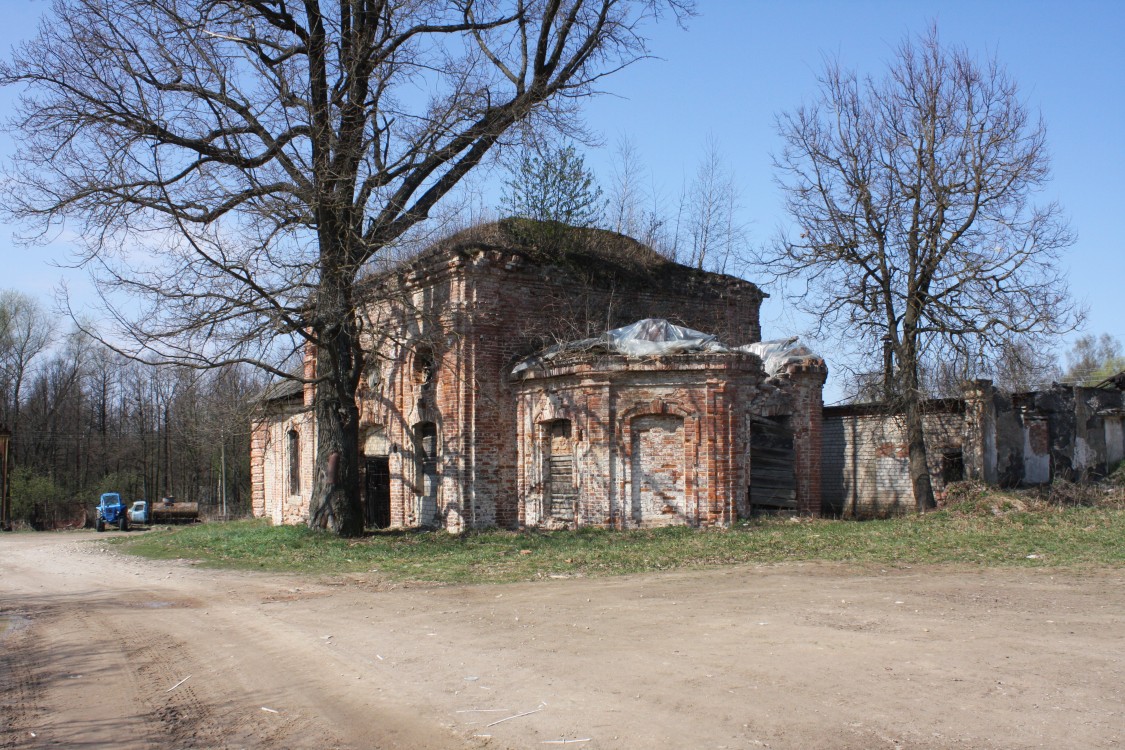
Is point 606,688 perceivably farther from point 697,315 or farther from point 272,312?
point 697,315

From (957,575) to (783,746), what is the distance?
7.40 meters

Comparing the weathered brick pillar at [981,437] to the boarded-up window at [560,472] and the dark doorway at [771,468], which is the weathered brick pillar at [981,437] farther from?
the boarded-up window at [560,472]

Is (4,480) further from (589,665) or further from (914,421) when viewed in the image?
(589,665)

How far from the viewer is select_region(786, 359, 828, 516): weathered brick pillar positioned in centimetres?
1920

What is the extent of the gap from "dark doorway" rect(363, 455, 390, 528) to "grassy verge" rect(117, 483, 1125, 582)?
146 inches

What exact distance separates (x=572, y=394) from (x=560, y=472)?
1831mm

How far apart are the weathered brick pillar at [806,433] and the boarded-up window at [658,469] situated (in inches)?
126

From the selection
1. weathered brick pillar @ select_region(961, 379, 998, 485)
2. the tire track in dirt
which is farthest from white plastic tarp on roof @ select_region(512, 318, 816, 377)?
the tire track in dirt

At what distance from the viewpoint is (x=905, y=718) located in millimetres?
5609

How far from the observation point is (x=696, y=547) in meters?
14.5

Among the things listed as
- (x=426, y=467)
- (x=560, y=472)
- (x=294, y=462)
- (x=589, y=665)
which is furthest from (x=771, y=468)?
(x=294, y=462)

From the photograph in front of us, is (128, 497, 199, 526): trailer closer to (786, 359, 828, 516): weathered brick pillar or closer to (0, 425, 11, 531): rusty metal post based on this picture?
(0, 425, 11, 531): rusty metal post

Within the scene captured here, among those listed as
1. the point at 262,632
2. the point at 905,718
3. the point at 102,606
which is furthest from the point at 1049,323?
the point at 102,606

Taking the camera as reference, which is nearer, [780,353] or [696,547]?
[696,547]
